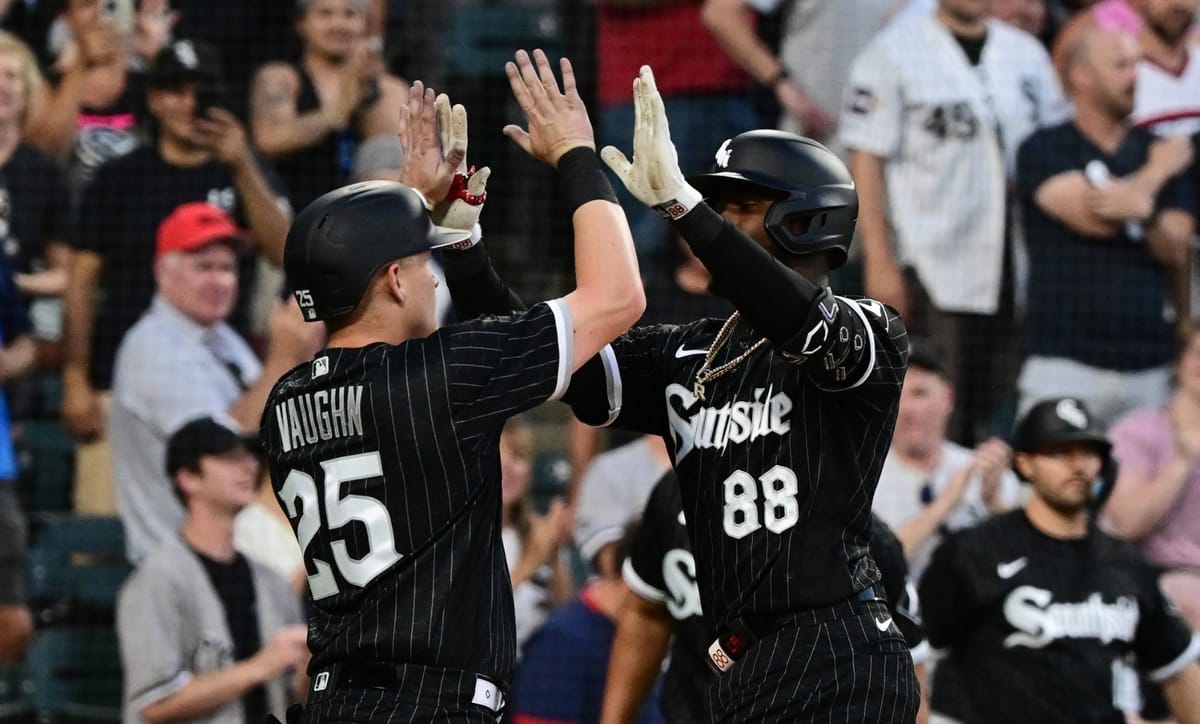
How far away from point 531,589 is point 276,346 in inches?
49.7

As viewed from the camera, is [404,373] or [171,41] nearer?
[404,373]

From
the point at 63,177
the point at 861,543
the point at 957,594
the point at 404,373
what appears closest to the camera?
the point at 404,373

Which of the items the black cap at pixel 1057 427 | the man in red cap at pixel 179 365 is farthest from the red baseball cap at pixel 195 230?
the black cap at pixel 1057 427

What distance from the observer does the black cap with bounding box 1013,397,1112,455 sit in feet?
19.0

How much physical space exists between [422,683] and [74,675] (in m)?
3.55

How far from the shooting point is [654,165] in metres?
3.34

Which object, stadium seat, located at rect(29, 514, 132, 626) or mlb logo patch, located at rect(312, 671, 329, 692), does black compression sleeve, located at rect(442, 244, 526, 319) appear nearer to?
mlb logo patch, located at rect(312, 671, 329, 692)

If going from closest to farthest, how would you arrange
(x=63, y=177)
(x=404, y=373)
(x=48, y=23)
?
1. (x=404, y=373)
2. (x=63, y=177)
3. (x=48, y=23)

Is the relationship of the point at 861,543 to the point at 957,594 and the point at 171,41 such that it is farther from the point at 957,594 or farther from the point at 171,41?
the point at 171,41

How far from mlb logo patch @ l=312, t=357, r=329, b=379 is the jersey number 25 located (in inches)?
6.4

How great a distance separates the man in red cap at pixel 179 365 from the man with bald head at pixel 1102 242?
111 inches

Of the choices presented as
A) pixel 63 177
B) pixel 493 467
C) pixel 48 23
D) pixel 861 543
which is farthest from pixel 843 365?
pixel 48 23

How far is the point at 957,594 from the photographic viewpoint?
5.74 meters

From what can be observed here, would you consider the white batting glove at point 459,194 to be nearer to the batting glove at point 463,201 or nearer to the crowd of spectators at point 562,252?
the batting glove at point 463,201
